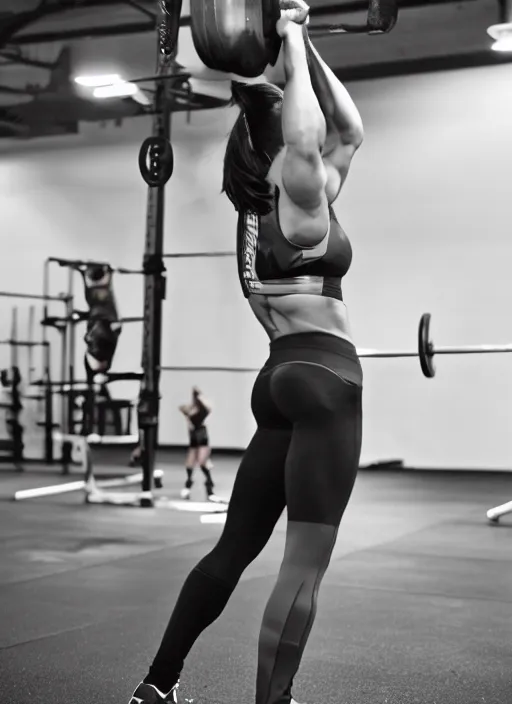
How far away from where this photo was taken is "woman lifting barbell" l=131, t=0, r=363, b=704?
5.13 feet

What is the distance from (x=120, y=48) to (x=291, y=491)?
800cm

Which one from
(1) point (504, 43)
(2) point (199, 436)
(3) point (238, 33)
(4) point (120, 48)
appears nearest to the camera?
(3) point (238, 33)

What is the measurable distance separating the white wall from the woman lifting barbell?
6.09 m

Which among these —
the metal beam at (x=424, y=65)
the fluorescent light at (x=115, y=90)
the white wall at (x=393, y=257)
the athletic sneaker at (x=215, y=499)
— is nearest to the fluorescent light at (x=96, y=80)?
the fluorescent light at (x=115, y=90)

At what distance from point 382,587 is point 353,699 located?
4.42 feet

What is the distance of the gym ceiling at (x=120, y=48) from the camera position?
7.61 metres

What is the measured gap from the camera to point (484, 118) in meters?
7.64

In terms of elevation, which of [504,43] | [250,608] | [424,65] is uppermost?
[424,65]

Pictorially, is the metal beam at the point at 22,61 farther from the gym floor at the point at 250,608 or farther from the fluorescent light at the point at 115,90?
the gym floor at the point at 250,608

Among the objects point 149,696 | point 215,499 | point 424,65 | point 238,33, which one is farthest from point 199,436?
point 238,33

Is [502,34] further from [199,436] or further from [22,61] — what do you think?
[22,61]

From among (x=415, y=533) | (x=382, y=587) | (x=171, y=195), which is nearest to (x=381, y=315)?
(x=171, y=195)

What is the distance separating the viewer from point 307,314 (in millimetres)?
1641

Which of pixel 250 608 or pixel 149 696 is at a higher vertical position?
pixel 149 696
